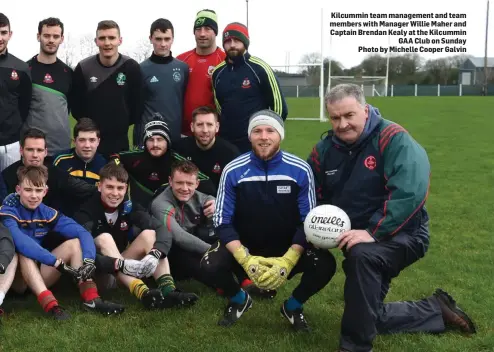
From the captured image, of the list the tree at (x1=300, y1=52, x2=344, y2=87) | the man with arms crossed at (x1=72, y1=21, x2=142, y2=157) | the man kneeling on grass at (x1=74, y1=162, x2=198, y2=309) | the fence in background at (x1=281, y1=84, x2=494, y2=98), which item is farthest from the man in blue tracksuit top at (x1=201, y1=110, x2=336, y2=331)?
the fence in background at (x1=281, y1=84, x2=494, y2=98)

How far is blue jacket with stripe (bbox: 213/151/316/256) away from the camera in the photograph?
4.18 meters

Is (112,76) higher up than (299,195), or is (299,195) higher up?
(112,76)

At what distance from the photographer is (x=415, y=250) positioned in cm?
370

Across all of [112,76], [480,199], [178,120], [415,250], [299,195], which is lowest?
[480,199]

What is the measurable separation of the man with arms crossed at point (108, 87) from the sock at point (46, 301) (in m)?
2.08

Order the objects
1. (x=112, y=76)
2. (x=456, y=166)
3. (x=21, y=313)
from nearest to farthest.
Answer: (x=21, y=313)
(x=112, y=76)
(x=456, y=166)

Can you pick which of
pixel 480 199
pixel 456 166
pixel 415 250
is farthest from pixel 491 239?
pixel 456 166

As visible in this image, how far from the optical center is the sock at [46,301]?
14.1ft

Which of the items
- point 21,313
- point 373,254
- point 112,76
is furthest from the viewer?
point 112,76

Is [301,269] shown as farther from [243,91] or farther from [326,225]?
[243,91]

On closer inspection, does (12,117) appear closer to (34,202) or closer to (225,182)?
(34,202)

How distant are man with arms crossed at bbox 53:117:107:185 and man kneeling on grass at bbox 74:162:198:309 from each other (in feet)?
1.86

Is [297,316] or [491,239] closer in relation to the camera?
[297,316]

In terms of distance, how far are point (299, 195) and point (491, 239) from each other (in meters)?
3.46
